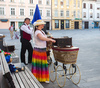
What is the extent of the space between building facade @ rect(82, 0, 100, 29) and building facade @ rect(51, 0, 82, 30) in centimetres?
222

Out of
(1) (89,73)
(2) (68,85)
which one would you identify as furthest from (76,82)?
(1) (89,73)

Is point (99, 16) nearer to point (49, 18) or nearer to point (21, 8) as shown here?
point (49, 18)

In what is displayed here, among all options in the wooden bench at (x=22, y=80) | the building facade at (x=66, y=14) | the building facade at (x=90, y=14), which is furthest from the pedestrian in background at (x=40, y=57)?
the building facade at (x=90, y=14)

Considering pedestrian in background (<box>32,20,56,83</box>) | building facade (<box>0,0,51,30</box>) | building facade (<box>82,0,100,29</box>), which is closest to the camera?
pedestrian in background (<box>32,20,56,83</box>)

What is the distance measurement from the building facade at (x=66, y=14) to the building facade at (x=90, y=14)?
2.22 meters

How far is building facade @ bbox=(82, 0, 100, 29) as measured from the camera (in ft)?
173

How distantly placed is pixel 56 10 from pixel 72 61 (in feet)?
145

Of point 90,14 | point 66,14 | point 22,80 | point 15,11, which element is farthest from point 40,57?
point 90,14

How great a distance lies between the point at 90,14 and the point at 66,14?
9.88 m

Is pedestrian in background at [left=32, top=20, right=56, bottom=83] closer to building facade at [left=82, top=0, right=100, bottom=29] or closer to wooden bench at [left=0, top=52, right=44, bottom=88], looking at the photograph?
wooden bench at [left=0, top=52, right=44, bottom=88]

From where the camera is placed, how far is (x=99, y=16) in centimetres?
5588

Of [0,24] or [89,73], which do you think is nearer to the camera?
[89,73]

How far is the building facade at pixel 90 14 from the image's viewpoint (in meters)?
52.8

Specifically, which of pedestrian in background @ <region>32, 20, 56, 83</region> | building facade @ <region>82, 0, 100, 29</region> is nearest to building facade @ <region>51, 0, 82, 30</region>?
building facade @ <region>82, 0, 100, 29</region>
